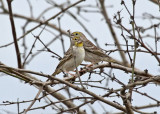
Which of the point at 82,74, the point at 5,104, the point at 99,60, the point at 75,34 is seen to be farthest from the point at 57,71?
the point at 75,34

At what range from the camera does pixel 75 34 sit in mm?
9391

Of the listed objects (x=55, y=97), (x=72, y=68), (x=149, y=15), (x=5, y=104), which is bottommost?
(x=5, y=104)

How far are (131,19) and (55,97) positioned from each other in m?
2.53

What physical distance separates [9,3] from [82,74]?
1.45 m

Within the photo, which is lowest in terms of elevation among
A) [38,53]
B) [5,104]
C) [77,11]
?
[5,104]

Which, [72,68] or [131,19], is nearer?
[131,19]

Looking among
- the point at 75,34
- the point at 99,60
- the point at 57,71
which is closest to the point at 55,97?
the point at 57,71

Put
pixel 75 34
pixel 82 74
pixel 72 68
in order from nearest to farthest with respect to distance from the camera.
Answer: pixel 82 74
pixel 72 68
pixel 75 34

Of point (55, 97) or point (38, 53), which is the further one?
point (38, 53)

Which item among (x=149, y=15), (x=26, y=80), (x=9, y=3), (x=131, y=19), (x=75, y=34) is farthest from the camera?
(x=75, y=34)

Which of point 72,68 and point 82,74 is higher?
point 72,68

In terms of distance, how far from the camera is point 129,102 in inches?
156

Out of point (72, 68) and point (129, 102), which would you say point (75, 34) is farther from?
point (129, 102)

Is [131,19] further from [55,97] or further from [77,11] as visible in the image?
[77,11]
